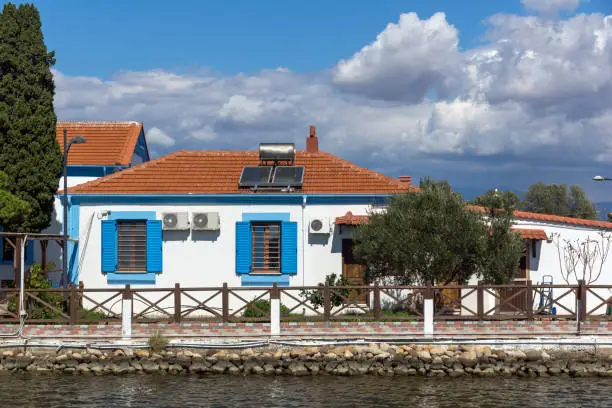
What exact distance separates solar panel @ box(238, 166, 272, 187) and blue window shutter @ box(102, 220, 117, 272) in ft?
13.0

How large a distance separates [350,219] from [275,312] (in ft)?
15.8

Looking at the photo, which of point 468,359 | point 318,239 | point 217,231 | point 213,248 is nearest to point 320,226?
point 318,239

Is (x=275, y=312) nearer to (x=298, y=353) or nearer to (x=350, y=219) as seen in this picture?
(x=298, y=353)

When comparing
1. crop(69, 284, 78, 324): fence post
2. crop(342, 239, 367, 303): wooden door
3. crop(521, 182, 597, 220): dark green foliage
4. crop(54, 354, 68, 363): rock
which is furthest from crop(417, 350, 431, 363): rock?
crop(521, 182, 597, 220): dark green foliage

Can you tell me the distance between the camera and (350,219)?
24.2 meters

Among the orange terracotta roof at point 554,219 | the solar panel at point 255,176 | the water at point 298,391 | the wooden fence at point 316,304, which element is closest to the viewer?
the water at point 298,391

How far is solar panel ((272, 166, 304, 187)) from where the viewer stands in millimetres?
25031

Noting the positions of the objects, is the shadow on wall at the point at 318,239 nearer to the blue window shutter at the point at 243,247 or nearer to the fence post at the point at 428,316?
the blue window shutter at the point at 243,247

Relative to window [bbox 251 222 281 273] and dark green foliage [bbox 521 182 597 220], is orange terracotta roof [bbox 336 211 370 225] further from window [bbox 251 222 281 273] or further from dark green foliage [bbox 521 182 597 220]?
Answer: dark green foliage [bbox 521 182 597 220]

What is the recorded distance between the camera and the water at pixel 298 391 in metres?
16.7

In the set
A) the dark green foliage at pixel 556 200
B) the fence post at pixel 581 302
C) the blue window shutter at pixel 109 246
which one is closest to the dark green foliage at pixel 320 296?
the blue window shutter at pixel 109 246

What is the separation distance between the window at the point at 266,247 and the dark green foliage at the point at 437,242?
3.09m

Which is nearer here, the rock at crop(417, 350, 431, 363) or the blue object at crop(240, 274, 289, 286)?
the rock at crop(417, 350, 431, 363)

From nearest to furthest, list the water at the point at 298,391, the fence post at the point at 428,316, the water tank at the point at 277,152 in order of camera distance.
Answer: the water at the point at 298,391, the fence post at the point at 428,316, the water tank at the point at 277,152
